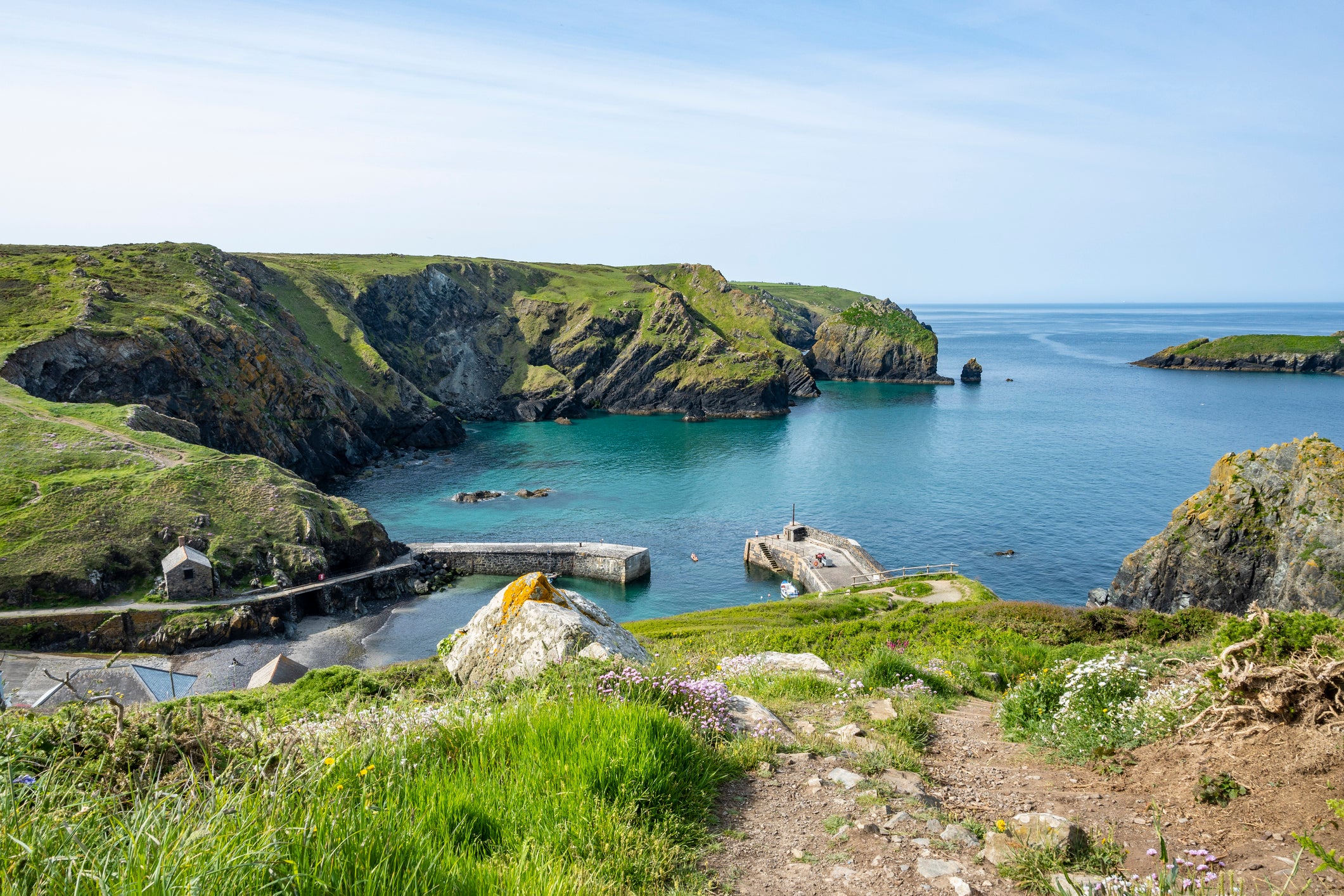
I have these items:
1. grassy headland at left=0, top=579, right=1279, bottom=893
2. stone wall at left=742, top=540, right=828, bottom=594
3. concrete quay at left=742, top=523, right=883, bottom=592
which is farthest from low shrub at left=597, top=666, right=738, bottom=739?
stone wall at left=742, top=540, right=828, bottom=594

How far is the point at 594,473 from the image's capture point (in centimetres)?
9169

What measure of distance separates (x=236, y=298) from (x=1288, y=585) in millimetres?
116513

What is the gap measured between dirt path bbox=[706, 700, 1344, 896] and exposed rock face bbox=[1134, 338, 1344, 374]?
699 ft

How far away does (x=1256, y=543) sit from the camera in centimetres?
3609

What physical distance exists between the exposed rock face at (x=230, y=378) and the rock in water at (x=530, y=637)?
Answer: 70.8 m

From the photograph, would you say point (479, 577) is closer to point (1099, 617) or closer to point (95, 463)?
point (95, 463)

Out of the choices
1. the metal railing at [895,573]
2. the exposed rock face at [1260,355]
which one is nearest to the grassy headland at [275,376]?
the metal railing at [895,573]

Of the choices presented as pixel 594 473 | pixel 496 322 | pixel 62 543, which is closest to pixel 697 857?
pixel 62 543

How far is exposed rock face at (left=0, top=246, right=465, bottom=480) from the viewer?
7219 cm

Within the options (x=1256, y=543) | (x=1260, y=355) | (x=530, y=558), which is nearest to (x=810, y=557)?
(x=530, y=558)

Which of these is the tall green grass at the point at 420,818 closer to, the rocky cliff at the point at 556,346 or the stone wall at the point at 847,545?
the stone wall at the point at 847,545

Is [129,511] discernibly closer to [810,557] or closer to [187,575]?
[187,575]

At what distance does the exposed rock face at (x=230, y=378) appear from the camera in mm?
72188

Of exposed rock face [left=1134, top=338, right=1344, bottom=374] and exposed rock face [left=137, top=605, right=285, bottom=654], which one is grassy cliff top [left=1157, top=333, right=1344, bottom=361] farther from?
exposed rock face [left=137, top=605, right=285, bottom=654]
